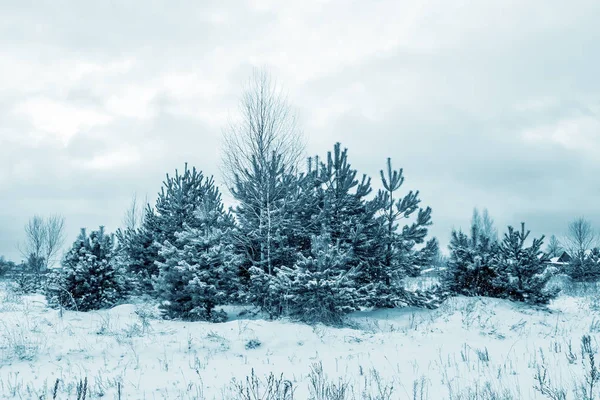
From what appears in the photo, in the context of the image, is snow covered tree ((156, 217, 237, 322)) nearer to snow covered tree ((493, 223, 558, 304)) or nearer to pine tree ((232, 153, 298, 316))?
pine tree ((232, 153, 298, 316))

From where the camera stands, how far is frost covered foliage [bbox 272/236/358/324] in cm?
1284

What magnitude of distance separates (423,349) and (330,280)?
4.36m

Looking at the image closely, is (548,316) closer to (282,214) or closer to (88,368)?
(282,214)

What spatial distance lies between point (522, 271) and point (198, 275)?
11875mm

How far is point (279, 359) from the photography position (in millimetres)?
8438

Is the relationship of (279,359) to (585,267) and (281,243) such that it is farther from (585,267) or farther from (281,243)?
(585,267)

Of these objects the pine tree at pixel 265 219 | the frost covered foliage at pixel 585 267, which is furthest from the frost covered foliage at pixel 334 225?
the frost covered foliage at pixel 585 267

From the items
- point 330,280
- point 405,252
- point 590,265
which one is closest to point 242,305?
point 330,280

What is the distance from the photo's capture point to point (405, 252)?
16031 mm

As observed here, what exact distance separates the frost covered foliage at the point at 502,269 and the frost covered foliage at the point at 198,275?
30.3 ft

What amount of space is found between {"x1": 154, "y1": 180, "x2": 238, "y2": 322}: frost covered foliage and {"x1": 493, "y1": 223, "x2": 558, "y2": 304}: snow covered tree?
33.8 ft

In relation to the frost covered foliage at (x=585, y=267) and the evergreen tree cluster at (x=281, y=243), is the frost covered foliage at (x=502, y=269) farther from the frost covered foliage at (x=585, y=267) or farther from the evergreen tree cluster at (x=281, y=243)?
the frost covered foliage at (x=585, y=267)

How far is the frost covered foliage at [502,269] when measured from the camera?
51.8 ft

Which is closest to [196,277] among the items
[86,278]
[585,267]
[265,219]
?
[265,219]
